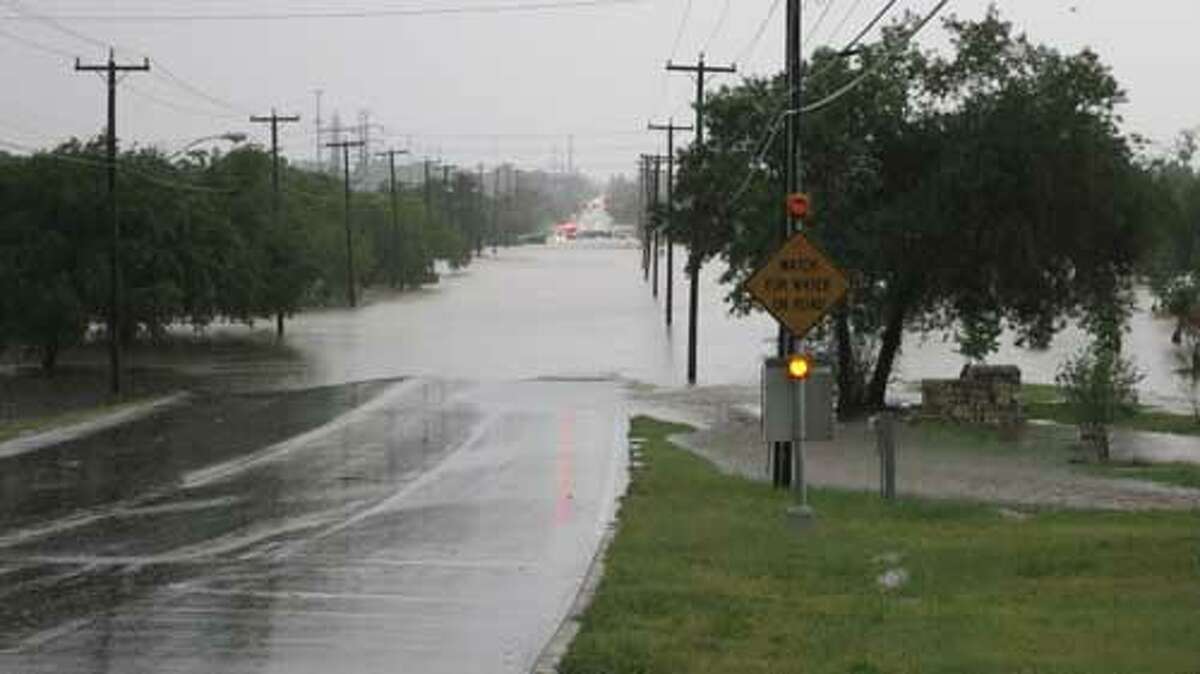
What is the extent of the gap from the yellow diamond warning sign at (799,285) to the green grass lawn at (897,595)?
2201 millimetres

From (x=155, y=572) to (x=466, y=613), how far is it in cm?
359

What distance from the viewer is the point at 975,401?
3703cm

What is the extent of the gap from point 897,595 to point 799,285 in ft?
20.2

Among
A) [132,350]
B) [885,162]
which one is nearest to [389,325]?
[132,350]

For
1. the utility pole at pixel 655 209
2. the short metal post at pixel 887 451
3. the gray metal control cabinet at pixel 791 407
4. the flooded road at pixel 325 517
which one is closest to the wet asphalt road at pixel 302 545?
the flooded road at pixel 325 517

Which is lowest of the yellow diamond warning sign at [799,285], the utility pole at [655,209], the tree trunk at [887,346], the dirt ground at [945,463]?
the dirt ground at [945,463]

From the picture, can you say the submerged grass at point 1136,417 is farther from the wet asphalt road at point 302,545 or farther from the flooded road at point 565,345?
the wet asphalt road at point 302,545

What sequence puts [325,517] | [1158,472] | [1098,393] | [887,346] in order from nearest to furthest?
1. [325,517]
2. [1158,472]
3. [1098,393]
4. [887,346]

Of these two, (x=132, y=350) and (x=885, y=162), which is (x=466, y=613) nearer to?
(x=885, y=162)

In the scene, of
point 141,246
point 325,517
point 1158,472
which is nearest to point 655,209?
point 1158,472

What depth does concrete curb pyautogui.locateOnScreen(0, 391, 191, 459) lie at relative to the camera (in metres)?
29.5

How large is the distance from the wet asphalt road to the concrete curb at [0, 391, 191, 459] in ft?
2.24

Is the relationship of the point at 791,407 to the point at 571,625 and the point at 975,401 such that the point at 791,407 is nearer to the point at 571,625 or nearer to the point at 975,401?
the point at 571,625

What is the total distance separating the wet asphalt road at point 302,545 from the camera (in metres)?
10.2
